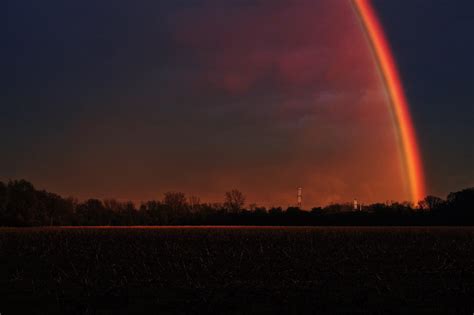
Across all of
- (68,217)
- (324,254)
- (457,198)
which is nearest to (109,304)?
(324,254)

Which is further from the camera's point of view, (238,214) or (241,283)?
(238,214)

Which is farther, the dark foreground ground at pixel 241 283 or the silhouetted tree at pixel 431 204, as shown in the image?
the silhouetted tree at pixel 431 204

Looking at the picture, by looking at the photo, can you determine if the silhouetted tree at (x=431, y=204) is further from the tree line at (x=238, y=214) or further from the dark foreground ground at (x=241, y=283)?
the dark foreground ground at (x=241, y=283)

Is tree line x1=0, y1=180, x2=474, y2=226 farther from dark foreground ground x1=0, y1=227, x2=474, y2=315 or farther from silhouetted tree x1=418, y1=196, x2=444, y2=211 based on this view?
dark foreground ground x1=0, y1=227, x2=474, y2=315

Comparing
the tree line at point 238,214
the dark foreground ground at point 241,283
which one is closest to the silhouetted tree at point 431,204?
the tree line at point 238,214

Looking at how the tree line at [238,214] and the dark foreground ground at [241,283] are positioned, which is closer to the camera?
the dark foreground ground at [241,283]

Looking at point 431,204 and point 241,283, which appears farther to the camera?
point 431,204

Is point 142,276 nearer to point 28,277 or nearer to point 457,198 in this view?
point 28,277

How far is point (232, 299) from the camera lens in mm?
24562

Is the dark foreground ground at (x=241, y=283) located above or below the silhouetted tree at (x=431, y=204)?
below

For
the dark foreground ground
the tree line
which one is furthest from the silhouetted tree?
the dark foreground ground

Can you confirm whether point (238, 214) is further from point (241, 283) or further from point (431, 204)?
point (241, 283)

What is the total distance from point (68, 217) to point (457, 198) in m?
99.0

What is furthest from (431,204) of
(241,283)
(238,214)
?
(241,283)
